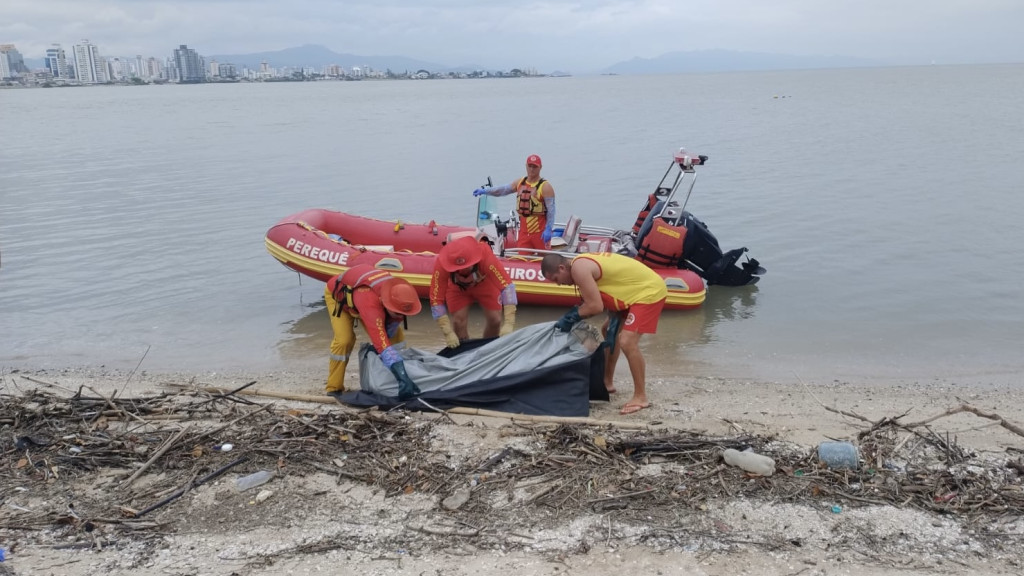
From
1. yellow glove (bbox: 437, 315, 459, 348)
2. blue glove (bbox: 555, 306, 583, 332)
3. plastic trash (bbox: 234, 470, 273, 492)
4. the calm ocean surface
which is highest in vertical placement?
blue glove (bbox: 555, 306, 583, 332)

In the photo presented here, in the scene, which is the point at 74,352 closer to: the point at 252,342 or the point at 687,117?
the point at 252,342

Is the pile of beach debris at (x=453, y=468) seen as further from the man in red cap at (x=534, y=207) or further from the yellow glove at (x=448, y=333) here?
the man in red cap at (x=534, y=207)

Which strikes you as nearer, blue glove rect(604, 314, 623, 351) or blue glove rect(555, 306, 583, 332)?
blue glove rect(555, 306, 583, 332)

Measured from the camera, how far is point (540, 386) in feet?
18.8

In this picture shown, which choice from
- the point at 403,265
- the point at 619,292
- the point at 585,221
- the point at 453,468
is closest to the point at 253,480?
the point at 453,468

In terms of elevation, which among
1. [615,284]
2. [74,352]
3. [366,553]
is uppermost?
[615,284]

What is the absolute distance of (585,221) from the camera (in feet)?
50.9

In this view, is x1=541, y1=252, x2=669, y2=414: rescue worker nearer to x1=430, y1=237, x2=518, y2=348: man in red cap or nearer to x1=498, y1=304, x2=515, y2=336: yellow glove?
x1=498, y1=304, x2=515, y2=336: yellow glove

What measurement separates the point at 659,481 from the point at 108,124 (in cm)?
4635

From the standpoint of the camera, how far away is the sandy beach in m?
3.85

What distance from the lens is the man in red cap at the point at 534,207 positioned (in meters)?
9.03

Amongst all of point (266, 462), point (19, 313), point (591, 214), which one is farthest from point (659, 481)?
point (591, 214)

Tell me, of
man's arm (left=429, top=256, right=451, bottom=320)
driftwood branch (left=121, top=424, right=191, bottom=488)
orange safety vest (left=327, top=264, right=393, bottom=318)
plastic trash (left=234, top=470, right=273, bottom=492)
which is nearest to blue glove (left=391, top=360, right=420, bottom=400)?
orange safety vest (left=327, top=264, right=393, bottom=318)

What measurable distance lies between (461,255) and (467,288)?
0.38 meters
